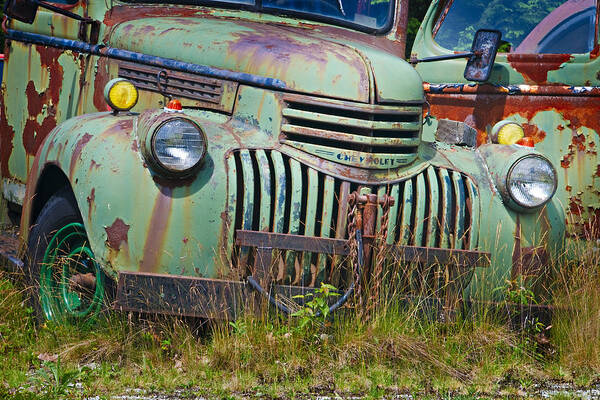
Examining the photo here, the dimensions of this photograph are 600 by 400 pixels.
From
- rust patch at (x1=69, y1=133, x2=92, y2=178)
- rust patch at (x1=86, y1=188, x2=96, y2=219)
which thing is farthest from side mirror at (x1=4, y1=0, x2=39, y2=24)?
rust patch at (x1=86, y1=188, x2=96, y2=219)

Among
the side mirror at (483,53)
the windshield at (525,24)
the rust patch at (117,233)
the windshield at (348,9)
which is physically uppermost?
the windshield at (525,24)

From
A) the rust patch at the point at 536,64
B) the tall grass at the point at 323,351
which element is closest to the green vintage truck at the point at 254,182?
the tall grass at the point at 323,351

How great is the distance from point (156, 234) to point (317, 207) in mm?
727

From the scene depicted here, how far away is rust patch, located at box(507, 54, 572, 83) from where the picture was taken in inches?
239

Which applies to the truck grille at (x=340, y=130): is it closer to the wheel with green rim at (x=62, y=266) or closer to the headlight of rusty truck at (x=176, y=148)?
the headlight of rusty truck at (x=176, y=148)

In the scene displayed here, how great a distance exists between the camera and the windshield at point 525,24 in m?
6.25

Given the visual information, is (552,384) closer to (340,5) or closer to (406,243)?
(406,243)

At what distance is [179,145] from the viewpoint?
3.83 m

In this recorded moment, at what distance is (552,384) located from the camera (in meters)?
3.92

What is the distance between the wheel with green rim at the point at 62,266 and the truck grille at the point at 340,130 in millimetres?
1078

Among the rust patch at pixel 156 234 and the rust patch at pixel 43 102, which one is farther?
the rust patch at pixel 43 102

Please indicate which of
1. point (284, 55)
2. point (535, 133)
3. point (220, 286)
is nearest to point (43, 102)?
point (284, 55)

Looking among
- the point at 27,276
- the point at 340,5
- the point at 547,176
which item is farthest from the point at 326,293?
the point at 340,5

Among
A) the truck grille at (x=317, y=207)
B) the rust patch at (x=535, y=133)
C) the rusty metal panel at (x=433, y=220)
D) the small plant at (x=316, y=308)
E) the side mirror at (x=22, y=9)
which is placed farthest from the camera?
the rust patch at (x=535, y=133)
